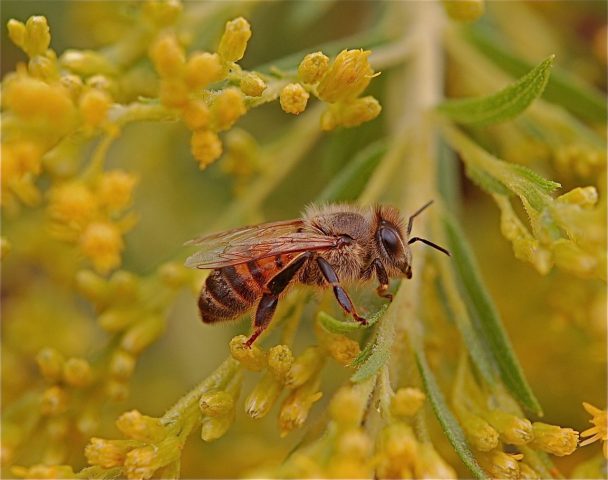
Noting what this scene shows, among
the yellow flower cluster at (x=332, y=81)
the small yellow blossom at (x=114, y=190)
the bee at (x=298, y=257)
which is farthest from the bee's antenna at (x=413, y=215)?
the small yellow blossom at (x=114, y=190)

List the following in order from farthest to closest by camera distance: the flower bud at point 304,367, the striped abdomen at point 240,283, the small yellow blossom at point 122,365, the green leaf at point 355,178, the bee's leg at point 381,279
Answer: the green leaf at point 355,178 < the small yellow blossom at point 122,365 < the striped abdomen at point 240,283 < the bee's leg at point 381,279 < the flower bud at point 304,367

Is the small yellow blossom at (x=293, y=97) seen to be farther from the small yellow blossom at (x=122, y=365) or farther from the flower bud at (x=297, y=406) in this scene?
the small yellow blossom at (x=122, y=365)

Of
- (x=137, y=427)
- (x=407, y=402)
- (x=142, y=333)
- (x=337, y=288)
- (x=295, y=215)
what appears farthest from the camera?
(x=295, y=215)

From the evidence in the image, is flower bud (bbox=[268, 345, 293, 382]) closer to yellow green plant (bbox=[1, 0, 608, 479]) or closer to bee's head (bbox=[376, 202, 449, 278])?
yellow green plant (bbox=[1, 0, 608, 479])

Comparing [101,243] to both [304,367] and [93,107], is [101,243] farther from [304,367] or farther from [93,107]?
[304,367]

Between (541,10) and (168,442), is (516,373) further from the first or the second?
(541,10)

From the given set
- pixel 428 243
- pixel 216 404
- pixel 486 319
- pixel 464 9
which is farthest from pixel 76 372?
pixel 464 9
